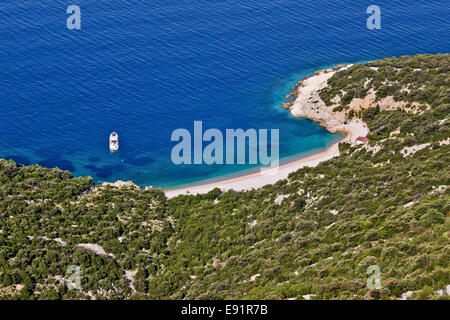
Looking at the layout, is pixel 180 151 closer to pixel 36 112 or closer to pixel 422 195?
pixel 36 112

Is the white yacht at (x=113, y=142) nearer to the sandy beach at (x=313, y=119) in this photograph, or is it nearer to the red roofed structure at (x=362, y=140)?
the sandy beach at (x=313, y=119)

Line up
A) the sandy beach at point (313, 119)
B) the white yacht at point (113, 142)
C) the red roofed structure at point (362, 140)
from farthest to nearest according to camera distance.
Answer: the white yacht at point (113, 142) < the red roofed structure at point (362, 140) < the sandy beach at point (313, 119)

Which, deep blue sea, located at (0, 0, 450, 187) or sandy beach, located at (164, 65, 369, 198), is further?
deep blue sea, located at (0, 0, 450, 187)

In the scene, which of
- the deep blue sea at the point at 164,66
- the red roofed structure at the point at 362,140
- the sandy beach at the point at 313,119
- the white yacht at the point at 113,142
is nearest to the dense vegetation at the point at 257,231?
the red roofed structure at the point at 362,140

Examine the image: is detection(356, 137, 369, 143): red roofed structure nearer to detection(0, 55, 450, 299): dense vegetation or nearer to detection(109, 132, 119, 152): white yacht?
detection(0, 55, 450, 299): dense vegetation

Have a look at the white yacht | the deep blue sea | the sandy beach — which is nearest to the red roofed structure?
the sandy beach

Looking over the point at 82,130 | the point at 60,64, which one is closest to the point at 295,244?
the point at 82,130

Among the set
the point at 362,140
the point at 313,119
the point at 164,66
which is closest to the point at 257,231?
the point at 362,140
